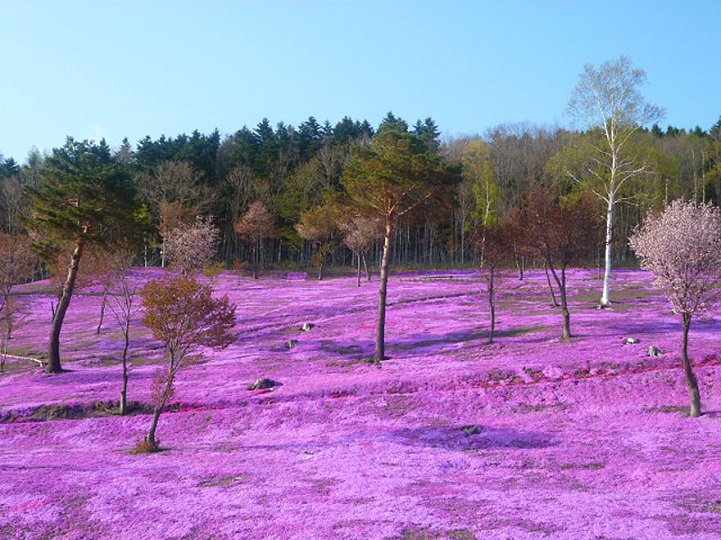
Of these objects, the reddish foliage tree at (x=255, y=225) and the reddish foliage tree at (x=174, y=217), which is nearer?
the reddish foliage tree at (x=174, y=217)

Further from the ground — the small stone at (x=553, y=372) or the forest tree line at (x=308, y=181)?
the forest tree line at (x=308, y=181)

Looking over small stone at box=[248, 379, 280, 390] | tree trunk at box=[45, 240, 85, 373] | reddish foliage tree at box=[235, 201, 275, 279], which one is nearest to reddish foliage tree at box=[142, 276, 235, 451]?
small stone at box=[248, 379, 280, 390]

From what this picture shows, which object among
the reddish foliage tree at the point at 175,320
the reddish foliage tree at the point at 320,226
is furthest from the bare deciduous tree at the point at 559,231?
the reddish foliage tree at the point at 320,226

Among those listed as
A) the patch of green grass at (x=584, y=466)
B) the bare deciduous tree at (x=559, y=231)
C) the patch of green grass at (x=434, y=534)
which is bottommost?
the patch of green grass at (x=584, y=466)

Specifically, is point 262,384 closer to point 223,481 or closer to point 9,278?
point 223,481

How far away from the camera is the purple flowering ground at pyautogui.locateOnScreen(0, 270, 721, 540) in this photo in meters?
12.4

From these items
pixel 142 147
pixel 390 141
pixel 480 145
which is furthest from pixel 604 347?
pixel 142 147

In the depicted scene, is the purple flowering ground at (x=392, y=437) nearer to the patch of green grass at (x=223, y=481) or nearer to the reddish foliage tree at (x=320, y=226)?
the patch of green grass at (x=223, y=481)

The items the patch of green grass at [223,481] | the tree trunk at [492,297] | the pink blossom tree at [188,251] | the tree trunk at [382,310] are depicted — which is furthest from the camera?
the pink blossom tree at [188,251]

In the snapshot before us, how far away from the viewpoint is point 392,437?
2144 cm

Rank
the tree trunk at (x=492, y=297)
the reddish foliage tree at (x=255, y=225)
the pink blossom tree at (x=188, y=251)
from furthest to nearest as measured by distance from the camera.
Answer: the reddish foliage tree at (x=255, y=225), the pink blossom tree at (x=188, y=251), the tree trunk at (x=492, y=297)

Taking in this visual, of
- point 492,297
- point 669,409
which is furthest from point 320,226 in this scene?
point 669,409

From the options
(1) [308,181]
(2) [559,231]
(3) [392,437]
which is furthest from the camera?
(1) [308,181]

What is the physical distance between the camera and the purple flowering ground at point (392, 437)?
12391 mm
